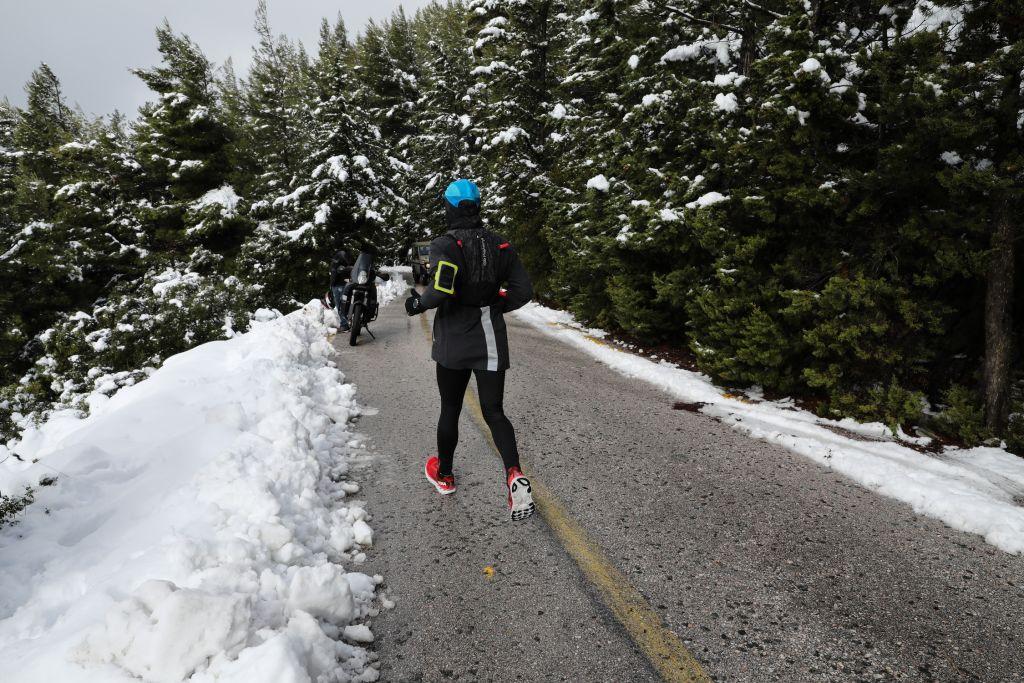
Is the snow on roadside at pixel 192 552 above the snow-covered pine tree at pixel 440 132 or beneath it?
beneath

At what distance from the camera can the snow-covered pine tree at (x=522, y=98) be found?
17.3 metres

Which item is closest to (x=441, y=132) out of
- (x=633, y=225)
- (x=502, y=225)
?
(x=502, y=225)

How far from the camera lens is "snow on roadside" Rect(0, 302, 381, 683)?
2.09 m

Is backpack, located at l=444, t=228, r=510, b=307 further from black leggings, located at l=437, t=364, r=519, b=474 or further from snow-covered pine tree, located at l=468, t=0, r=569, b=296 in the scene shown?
snow-covered pine tree, located at l=468, t=0, r=569, b=296

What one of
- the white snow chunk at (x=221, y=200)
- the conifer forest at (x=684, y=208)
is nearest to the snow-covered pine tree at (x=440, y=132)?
the conifer forest at (x=684, y=208)

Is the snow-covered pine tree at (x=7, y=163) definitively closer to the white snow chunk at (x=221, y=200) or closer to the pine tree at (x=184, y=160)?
the pine tree at (x=184, y=160)

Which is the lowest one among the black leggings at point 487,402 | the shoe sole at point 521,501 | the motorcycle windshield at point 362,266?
the shoe sole at point 521,501

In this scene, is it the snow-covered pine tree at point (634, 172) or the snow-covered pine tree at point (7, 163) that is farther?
the snow-covered pine tree at point (7, 163)

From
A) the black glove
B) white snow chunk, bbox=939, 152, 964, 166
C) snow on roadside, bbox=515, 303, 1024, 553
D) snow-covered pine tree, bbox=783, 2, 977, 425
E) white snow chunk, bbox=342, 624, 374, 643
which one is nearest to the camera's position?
white snow chunk, bbox=342, 624, 374, 643

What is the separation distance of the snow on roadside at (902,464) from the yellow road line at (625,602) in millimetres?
2590

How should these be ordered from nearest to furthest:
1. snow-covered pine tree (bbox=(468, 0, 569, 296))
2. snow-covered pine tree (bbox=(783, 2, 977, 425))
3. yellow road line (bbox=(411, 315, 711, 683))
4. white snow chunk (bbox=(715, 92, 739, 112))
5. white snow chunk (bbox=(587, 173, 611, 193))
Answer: yellow road line (bbox=(411, 315, 711, 683)), snow-covered pine tree (bbox=(783, 2, 977, 425)), white snow chunk (bbox=(715, 92, 739, 112)), white snow chunk (bbox=(587, 173, 611, 193)), snow-covered pine tree (bbox=(468, 0, 569, 296))

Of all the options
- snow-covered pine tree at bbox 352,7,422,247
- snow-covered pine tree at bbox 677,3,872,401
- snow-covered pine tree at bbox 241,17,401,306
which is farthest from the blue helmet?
snow-covered pine tree at bbox 352,7,422,247

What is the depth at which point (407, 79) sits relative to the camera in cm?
4069

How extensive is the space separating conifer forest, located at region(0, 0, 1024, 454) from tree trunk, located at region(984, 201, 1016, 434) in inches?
0.8
